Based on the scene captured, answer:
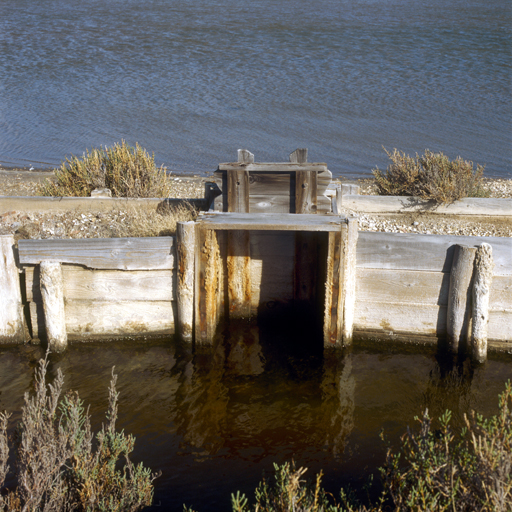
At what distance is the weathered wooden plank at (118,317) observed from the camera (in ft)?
23.1

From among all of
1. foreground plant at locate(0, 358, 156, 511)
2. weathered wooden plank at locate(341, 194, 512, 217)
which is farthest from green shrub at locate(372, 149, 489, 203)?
foreground plant at locate(0, 358, 156, 511)

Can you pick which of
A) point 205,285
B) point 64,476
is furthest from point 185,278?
point 64,476

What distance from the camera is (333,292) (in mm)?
6719

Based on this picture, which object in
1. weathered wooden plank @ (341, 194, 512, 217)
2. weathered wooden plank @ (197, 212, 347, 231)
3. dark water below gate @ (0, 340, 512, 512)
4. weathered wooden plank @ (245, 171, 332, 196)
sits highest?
weathered wooden plank @ (245, 171, 332, 196)

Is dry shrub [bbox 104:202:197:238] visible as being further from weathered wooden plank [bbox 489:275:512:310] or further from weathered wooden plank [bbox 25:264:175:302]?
weathered wooden plank [bbox 489:275:512:310]

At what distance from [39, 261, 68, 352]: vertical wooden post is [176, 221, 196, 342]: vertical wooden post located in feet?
4.99

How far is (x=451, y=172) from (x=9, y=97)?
79.5 feet

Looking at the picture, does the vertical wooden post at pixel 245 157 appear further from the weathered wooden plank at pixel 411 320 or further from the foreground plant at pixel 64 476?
the foreground plant at pixel 64 476

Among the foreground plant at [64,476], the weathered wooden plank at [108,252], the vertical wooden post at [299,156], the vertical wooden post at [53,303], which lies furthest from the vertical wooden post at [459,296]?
the vertical wooden post at [53,303]

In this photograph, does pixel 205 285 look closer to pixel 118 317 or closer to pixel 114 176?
pixel 118 317

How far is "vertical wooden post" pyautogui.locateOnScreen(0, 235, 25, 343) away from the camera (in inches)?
261

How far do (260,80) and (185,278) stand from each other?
2280cm

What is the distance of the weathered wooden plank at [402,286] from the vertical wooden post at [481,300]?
0.41m

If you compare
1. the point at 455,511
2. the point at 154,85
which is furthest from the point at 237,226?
the point at 154,85
